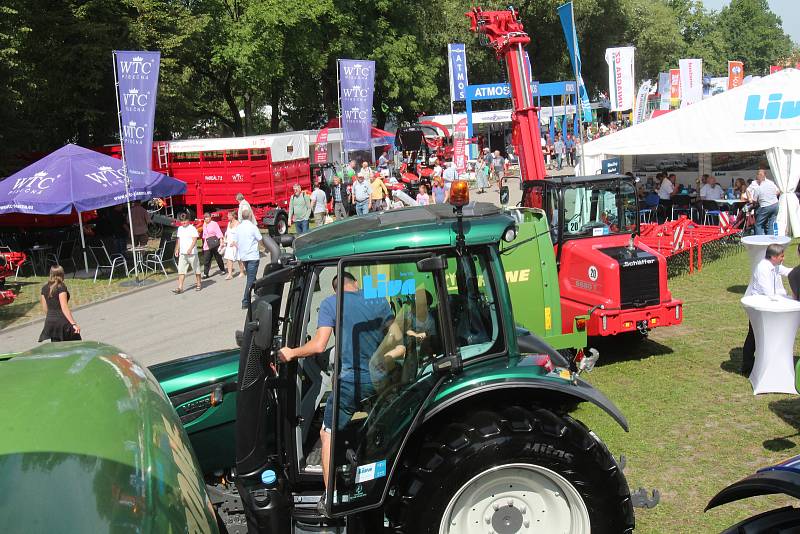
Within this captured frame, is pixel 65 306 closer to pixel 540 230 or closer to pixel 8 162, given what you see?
pixel 540 230

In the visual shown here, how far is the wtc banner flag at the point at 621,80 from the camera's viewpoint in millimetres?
30578

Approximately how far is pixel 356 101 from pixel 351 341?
1762 centimetres

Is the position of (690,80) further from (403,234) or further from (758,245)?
(403,234)

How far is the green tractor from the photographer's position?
13.0 ft

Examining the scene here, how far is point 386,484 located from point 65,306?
668 cm

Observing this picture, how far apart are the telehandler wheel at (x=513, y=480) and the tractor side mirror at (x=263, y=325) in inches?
43.1

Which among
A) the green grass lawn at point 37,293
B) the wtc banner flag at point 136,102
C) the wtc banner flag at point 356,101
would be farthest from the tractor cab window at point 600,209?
the wtc banner flag at point 356,101

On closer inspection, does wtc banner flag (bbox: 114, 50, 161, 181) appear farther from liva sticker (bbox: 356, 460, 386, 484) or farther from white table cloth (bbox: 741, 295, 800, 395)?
liva sticker (bbox: 356, 460, 386, 484)

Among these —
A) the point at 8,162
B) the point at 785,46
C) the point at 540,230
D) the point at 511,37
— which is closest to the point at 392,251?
the point at 540,230

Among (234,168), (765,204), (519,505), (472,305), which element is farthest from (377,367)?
(234,168)

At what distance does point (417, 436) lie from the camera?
418 centimetres

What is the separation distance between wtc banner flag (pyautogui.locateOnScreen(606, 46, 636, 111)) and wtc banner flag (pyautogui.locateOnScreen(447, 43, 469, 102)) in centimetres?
605

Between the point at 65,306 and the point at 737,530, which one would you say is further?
the point at 65,306

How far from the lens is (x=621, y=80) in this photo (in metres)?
31.2
